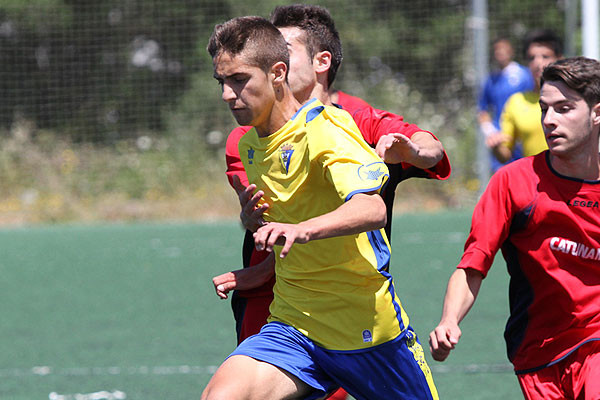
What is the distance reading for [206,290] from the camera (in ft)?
27.5

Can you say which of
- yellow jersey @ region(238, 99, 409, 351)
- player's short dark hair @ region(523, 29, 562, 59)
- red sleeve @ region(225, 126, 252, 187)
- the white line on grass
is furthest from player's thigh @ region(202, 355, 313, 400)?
player's short dark hair @ region(523, 29, 562, 59)

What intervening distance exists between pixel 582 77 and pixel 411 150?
65 cm

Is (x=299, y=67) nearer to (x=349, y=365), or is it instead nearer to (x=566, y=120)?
(x=566, y=120)

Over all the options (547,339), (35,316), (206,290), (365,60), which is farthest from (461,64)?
(547,339)

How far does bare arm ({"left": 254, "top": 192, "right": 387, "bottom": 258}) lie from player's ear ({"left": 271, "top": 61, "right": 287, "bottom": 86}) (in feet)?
1.79

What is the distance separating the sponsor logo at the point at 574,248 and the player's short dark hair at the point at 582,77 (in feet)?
1.56

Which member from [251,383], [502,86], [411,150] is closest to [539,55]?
[502,86]

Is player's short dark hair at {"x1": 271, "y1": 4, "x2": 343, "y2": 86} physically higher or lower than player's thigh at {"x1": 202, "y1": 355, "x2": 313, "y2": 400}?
higher

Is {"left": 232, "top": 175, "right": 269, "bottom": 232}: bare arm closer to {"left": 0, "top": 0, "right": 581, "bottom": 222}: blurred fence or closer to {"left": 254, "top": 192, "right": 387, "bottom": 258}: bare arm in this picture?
{"left": 254, "top": 192, "right": 387, "bottom": 258}: bare arm

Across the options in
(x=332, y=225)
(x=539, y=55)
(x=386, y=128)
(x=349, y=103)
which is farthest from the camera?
(x=539, y=55)

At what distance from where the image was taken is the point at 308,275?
3.04m

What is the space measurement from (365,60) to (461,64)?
1976mm

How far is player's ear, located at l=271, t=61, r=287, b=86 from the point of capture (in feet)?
9.84

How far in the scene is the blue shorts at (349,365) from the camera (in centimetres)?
299
